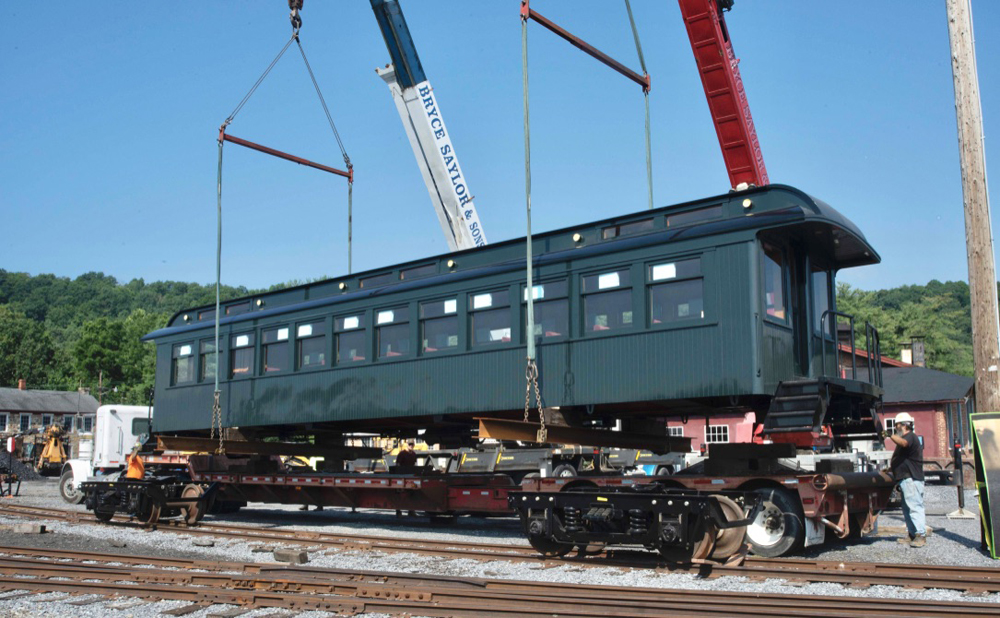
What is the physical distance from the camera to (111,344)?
76750mm

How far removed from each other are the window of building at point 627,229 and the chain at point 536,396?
6.46ft

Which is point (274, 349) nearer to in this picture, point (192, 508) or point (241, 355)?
point (241, 355)

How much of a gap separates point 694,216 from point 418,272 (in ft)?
16.0

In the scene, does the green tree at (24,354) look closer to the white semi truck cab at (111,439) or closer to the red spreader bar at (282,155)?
the white semi truck cab at (111,439)

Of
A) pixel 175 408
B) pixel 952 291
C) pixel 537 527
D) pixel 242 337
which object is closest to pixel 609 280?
pixel 537 527

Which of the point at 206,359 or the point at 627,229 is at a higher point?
the point at 627,229

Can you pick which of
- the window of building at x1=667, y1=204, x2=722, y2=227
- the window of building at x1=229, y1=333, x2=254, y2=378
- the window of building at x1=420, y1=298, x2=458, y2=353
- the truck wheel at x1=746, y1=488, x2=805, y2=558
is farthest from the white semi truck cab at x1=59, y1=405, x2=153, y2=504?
the truck wheel at x1=746, y1=488, x2=805, y2=558

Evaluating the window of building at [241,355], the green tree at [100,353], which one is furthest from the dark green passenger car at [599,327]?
the green tree at [100,353]

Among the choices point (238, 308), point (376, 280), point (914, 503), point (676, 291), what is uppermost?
point (376, 280)

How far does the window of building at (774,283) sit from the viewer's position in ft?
35.4

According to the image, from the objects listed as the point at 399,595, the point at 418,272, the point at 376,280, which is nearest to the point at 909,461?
the point at 399,595

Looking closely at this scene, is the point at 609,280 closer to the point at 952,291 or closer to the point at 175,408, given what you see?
the point at 175,408

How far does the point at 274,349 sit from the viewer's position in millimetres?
16406

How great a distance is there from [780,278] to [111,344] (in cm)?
7528
